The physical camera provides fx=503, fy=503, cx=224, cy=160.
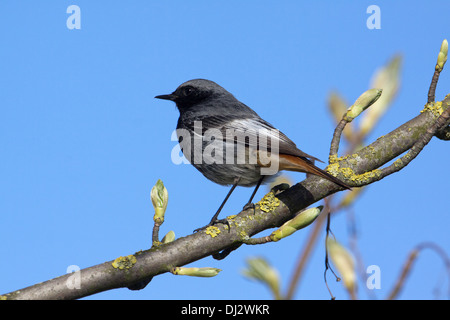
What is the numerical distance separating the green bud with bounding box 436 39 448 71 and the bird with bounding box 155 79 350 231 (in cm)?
116

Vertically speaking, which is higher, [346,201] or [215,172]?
[215,172]

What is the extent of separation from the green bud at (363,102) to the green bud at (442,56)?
722 millimetres

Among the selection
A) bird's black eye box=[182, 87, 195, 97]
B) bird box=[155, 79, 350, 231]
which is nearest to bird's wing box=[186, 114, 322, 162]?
bird box=[155, 79, 350, 231]

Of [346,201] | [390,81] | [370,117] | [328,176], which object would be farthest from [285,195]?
[390,81]

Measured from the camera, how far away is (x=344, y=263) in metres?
2.84

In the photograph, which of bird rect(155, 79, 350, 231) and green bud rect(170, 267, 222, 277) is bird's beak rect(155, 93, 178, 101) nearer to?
bird rect(155, 79, 350, 231)

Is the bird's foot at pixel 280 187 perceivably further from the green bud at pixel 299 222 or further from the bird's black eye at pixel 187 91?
the bird's black eye at pixel 187 91

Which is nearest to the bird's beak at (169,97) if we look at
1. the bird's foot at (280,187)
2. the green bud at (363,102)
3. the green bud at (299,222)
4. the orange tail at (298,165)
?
the orange tail at (298,165)

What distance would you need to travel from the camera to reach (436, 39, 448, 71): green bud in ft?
12.1

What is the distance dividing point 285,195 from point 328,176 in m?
0.37

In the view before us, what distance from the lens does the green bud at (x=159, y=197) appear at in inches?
125
